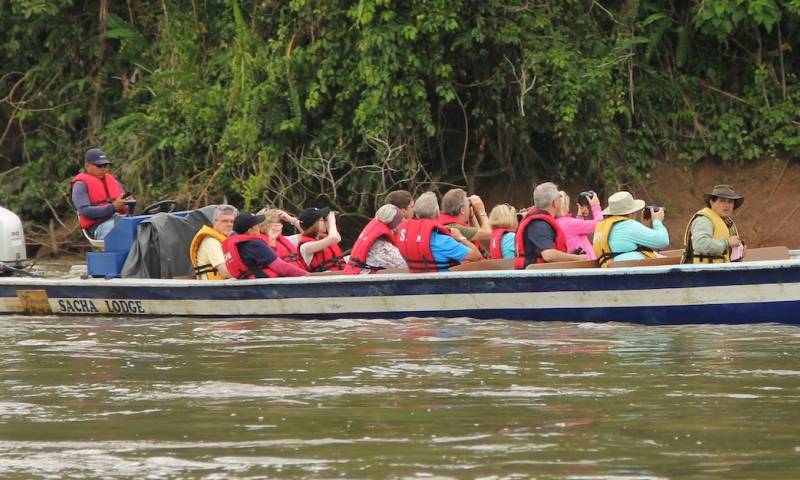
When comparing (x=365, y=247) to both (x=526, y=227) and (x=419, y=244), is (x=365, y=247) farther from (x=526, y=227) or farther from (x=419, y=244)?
(x=526, y=227)

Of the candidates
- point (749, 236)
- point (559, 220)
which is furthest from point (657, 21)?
point (559, 220)

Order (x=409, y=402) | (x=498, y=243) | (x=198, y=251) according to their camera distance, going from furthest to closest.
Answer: (x=198, y=251) → (x=498, y=243) → (x=409, y=402)

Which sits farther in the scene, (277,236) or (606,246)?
(277,236)

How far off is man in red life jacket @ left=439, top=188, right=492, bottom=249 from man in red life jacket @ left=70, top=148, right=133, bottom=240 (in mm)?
2893

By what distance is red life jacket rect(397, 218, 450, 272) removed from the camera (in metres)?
11.8

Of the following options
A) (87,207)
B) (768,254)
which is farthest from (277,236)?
(768,254)

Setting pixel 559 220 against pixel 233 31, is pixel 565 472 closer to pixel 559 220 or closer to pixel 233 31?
pixel 559 220

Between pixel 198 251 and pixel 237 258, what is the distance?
48 centimetres

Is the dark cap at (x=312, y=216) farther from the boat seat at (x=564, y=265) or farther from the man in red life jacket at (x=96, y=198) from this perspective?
the boat seat at (x=564, y=265)

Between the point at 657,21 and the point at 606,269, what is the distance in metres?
8.35

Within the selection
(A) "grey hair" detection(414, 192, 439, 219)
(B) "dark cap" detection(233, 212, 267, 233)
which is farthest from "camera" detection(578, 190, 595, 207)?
Result: (B) "dark cap" detection(233, 212, 267, 233)

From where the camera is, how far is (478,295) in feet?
37.6

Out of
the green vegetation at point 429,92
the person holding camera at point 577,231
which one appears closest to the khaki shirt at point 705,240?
the person holding camera at point 577,231

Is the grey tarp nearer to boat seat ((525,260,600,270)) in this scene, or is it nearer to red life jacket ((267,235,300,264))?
red life jacket ((267,235,300,264))
